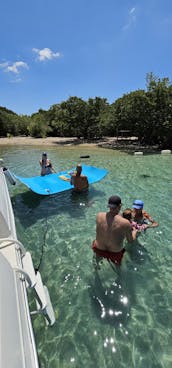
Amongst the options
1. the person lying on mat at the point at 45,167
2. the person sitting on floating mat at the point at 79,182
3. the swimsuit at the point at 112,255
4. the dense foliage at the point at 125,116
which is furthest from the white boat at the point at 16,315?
the dense foliage at the point at 125,116

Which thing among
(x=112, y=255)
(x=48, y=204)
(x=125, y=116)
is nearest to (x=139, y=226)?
(x=112, y=255)

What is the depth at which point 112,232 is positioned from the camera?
324cm

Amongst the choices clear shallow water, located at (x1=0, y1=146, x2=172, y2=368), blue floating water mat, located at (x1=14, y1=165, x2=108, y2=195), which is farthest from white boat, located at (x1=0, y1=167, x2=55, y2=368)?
blue floating water mat, located at (x1=14, y1=165, x2=108, y2=195)

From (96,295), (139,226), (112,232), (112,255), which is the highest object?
(112,232)

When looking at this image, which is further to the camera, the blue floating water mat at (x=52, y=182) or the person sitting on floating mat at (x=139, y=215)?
the blue floating water mat at (x=52, y=182)

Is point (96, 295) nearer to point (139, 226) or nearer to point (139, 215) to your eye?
point (139, 226)

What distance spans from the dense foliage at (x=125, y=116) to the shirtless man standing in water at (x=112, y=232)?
65.9 feet

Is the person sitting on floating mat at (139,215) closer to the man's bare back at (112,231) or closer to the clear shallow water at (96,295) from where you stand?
the clear shallow water at (96,295)

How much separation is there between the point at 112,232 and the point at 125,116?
23518 millimetres

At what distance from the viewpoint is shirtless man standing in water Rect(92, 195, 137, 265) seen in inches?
126

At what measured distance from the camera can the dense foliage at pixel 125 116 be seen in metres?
20.8

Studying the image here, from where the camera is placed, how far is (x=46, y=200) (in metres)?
7.61

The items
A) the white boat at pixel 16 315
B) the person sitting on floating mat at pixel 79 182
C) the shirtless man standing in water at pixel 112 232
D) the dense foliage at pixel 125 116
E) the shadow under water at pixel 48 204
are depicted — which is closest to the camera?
the white boat at pixel 16 315

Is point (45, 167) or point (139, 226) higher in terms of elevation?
point (45, 167)
